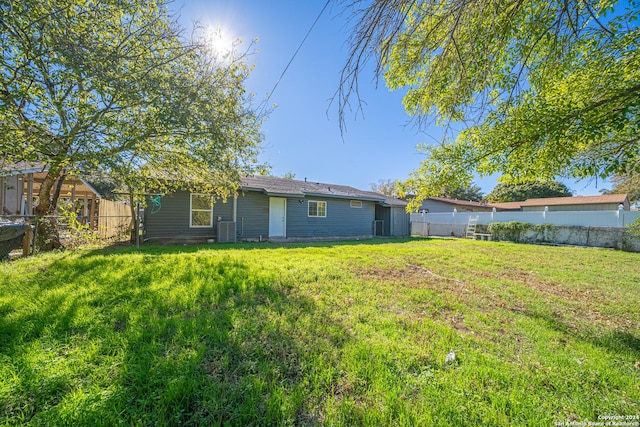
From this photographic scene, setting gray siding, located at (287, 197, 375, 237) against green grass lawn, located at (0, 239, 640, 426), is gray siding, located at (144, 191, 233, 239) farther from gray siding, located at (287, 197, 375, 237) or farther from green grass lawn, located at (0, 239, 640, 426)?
green grass lawn, located at (0, 239, 640, 426)

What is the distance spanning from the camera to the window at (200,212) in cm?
962

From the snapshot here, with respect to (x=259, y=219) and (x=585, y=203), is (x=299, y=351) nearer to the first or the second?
(x=259, y=219)

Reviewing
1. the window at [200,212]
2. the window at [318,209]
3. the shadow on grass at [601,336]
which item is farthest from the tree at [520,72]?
the window at [318,209]

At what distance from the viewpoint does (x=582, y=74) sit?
10.2ft

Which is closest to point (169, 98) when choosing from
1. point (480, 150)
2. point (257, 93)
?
point (257, 93)

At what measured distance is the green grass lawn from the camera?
164 cm

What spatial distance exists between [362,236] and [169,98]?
11650mm

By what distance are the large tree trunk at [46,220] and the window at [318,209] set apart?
897 centimetres

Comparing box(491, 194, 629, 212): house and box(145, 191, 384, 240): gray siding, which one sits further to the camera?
box(491, 194, 629, 212): house

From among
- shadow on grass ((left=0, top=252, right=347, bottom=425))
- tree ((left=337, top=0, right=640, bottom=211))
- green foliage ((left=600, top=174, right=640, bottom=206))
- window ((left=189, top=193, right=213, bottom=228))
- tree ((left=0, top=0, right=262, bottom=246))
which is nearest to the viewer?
shadow on grass ((left=0, top=252, right=347, bottom=425))

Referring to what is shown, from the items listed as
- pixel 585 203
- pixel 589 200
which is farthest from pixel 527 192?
pixel 585 203

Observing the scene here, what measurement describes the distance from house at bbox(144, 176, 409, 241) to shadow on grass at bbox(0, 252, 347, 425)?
5532mm

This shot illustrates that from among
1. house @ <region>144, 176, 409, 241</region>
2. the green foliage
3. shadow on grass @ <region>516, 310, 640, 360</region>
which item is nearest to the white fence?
the green foliage

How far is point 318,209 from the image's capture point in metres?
12.9
